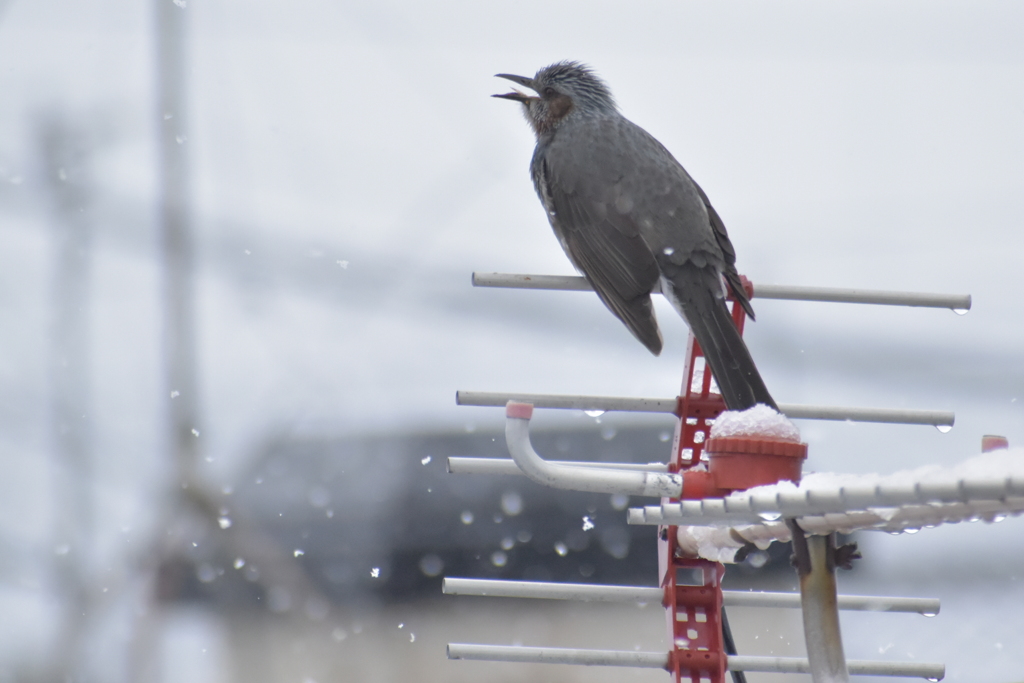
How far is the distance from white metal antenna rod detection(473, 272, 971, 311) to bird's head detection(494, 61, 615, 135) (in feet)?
4.73

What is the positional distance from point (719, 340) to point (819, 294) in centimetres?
31

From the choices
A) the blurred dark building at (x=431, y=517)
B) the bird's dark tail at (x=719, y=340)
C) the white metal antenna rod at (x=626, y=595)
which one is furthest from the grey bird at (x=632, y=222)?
the blurred dark building at (x=431, y=517)

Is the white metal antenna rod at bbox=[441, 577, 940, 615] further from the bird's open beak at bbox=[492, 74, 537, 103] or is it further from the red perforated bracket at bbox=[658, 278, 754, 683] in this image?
the bird's open beak at bbox=[492, 74, 537, 103]

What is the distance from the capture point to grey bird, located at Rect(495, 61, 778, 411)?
2125mm

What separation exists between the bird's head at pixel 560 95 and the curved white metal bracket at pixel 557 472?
2268mm

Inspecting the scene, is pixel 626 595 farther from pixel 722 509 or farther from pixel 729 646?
pixel 722 509

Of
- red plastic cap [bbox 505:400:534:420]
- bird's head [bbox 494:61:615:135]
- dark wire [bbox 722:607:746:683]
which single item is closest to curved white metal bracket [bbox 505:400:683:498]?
red plastic cap [bbox 505:400:534:420]

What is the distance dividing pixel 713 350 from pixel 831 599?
1.05 meters

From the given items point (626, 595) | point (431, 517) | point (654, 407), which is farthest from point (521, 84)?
point (431, 517)

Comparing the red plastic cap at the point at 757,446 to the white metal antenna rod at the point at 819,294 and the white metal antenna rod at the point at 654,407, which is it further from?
the white metal antenna rod at the point at 819,294

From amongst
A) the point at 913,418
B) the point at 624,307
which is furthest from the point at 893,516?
the point at 624,307

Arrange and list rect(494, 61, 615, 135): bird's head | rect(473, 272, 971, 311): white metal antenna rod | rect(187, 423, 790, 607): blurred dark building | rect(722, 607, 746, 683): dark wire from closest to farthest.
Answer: rect(722, 607, 746, 683): dark wire → rect(473, 272, 971, 311): white metal antenna rod → rect(494, 61, 615, 135): bird's head → rect(187, 423, 790, 607): blurred dark building

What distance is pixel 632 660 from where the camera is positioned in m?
1.31

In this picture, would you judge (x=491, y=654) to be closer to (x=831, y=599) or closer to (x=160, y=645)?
(x=831, y=599)
